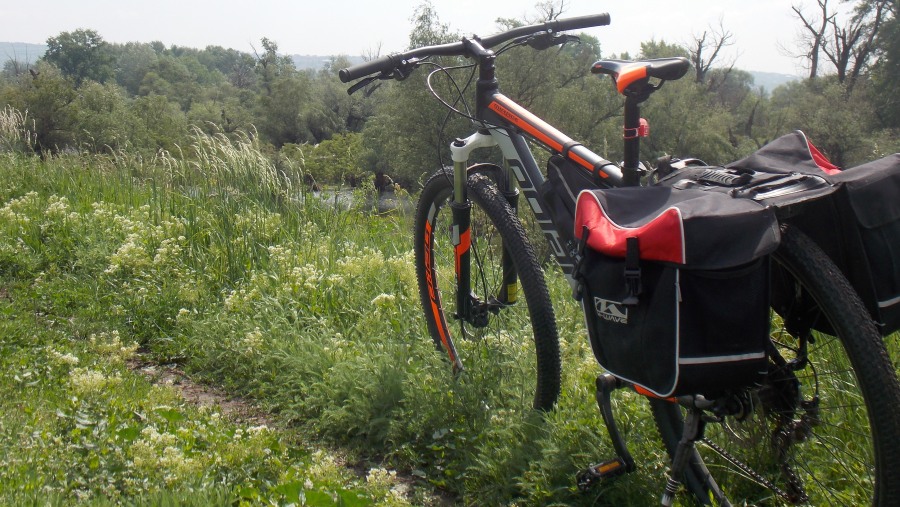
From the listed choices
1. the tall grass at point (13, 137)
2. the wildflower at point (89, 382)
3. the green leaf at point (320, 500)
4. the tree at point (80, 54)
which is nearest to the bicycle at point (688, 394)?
the green leaf at point (320, 500)

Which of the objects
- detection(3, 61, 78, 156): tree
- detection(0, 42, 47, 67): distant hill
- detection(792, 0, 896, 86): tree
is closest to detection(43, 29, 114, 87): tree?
detection(0, 42, 47, 67): distant hill

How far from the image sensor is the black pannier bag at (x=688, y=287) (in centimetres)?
173

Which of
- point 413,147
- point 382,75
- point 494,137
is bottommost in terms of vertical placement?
point 413,147

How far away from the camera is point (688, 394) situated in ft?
6.17

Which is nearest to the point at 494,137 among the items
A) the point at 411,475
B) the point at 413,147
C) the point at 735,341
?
the point at 411,475

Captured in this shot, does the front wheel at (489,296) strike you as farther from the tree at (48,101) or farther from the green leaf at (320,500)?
the tree at (48,101)

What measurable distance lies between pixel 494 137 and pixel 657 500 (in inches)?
57.0

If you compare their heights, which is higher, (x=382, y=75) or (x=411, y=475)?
(x=382, y=75)

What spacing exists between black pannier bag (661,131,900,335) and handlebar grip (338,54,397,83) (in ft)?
5.16

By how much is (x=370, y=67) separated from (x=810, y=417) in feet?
6.58


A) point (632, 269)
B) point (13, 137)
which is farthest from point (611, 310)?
point (13, 137)

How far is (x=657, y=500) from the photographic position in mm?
2393

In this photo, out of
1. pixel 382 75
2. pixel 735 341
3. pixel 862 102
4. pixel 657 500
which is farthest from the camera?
pixel 862 102

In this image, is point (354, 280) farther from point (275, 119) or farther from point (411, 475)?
point (275, 119)
